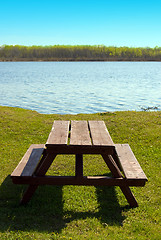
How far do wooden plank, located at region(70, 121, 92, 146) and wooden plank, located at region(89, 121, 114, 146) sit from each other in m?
0.13

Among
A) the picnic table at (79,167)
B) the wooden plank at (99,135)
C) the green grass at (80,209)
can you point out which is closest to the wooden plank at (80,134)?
the picnic table at (79,167)

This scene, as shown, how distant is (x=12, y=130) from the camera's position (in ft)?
Result: 36.4

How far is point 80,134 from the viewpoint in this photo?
5.52 m

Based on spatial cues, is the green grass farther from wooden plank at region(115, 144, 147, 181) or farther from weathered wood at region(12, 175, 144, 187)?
wooden plank at region(115, 144, 147, 181)

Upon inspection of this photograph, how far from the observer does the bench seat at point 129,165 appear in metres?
5.01

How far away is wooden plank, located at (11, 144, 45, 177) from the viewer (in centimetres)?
510

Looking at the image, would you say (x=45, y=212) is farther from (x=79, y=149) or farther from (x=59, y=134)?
(x=59, y=134)

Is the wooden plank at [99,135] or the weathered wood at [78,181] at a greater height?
the wooden plank at [99,135]

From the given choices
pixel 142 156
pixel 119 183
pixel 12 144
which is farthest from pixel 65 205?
pixel 12 144

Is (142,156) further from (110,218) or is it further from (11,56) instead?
(11,56)

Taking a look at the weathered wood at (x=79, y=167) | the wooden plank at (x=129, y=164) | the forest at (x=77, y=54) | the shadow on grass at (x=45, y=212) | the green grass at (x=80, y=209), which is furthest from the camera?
the forest at (x=77, y=54)

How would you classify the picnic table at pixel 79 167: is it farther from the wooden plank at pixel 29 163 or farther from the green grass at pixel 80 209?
the green grass at pixel 80 209

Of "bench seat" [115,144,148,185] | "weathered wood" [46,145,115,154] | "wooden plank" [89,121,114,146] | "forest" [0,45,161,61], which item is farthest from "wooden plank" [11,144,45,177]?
"forest" [0,45,161,61]

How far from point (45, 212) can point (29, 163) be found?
1.10 metres
